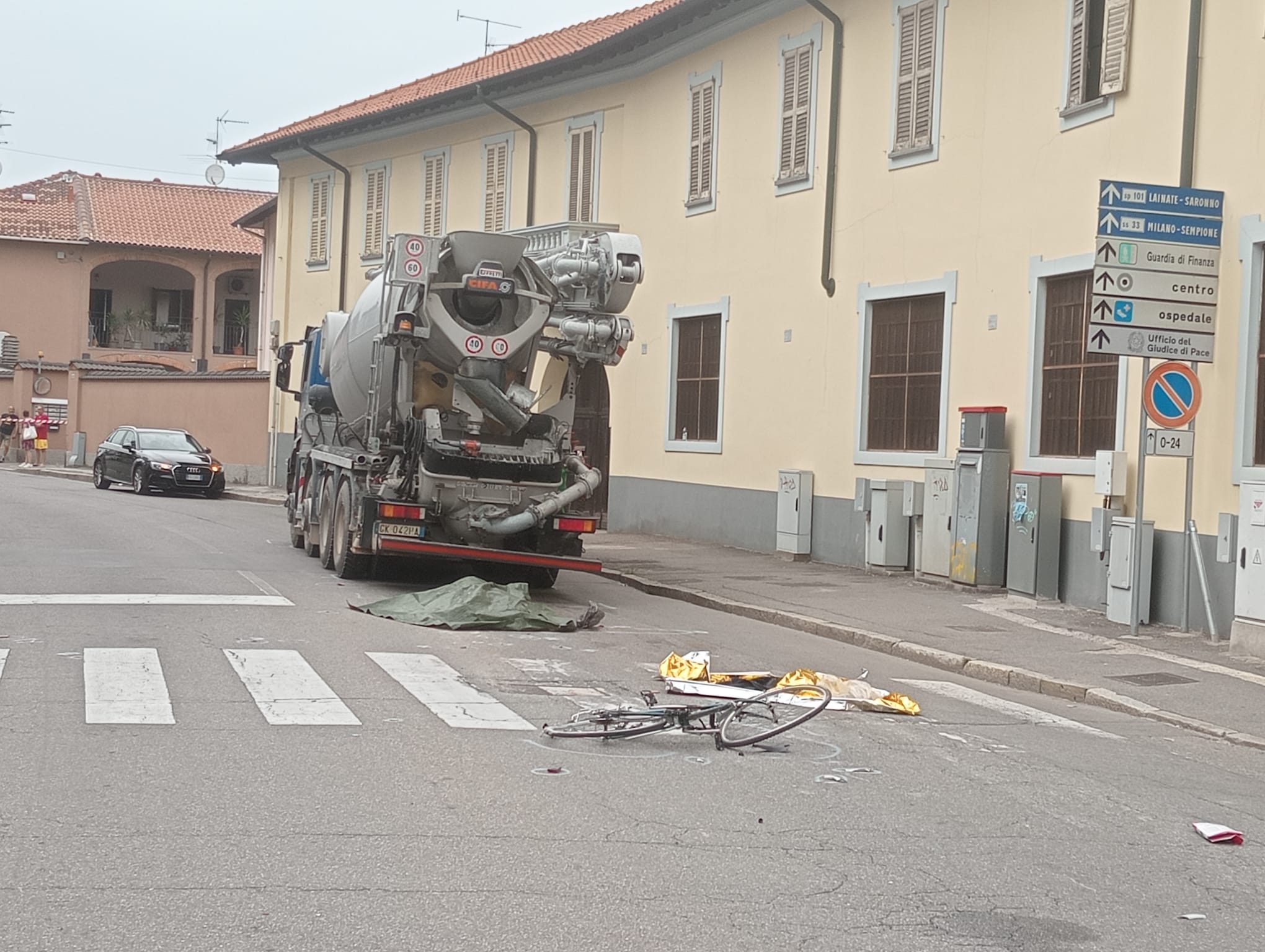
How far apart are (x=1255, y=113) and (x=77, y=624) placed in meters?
10.9

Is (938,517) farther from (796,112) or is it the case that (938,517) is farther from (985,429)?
(796,112)

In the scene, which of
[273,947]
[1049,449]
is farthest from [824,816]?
[1049,449]

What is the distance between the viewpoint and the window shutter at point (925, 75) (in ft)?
59.9

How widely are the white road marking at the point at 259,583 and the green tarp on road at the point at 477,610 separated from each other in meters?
1.20

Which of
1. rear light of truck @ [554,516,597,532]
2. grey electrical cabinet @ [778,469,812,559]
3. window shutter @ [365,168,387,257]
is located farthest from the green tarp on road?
window shutter @ [365,168,387,257]

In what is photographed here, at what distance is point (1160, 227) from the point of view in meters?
13.4

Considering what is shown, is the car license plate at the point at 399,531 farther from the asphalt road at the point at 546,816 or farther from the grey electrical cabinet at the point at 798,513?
the grey electrical cabinet at the point at 798,513

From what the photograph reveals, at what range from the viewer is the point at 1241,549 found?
12.6 metres

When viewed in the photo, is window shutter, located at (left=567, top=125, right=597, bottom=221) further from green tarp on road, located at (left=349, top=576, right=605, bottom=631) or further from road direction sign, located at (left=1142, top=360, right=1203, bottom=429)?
road direction sign, located at (left=1142, top=360, right=1203, bottom=429)

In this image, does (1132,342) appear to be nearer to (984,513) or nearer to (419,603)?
(984,513)

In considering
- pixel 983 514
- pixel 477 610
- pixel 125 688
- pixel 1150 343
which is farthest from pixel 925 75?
pixel 125 688

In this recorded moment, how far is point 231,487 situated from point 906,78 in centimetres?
2287

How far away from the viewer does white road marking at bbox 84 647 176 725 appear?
8422 millimetres

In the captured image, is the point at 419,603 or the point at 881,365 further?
the point at 881,365
